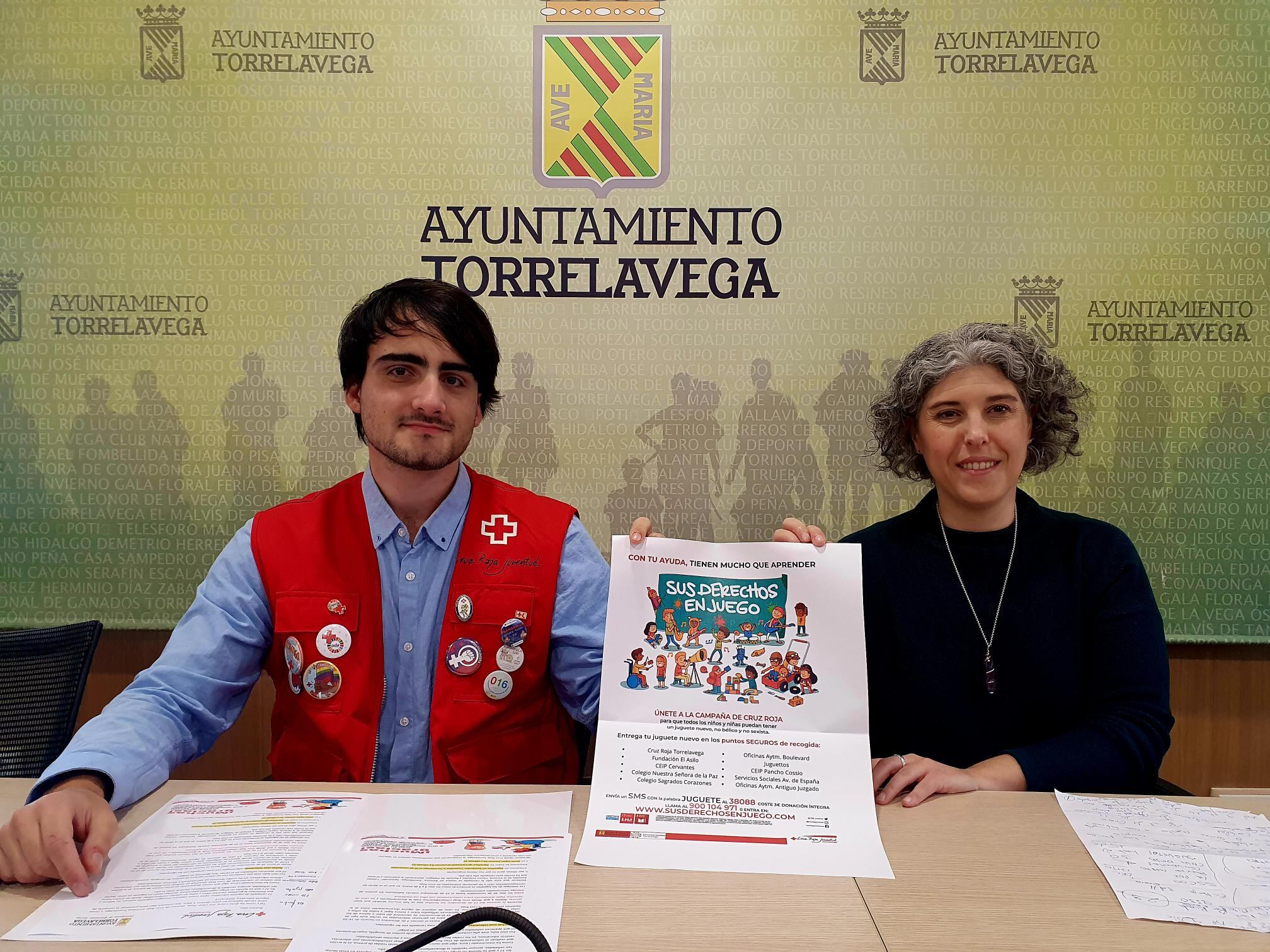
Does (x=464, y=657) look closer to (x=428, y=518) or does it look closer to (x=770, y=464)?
(x=428, y=518)

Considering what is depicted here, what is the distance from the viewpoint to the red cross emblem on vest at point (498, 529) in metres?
1.62

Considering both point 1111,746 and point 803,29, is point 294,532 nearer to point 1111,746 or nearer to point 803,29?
point 1111,746

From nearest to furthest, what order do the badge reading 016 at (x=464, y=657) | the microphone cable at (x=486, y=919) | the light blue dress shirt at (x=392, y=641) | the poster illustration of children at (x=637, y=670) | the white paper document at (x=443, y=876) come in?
the microphone cable at (x=486, y=919) → the white paper document at (x=443, y=876) → the poster illustration of children at (x=637, y=670) → the light blue dress shirt at (x=392, y=641) → the badge reading 016 at (x=464, y=657)

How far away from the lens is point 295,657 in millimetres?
1495

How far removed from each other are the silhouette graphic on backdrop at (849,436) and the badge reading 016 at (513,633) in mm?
1049

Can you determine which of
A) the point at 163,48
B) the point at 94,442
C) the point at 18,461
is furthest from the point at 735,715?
the point at 163,48

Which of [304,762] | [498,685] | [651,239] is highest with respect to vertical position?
[651,239]

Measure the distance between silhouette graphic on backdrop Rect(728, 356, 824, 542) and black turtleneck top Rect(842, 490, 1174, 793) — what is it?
61cm

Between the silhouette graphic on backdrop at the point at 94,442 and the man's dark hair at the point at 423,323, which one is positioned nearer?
the man's dark hair at the point at 423,323

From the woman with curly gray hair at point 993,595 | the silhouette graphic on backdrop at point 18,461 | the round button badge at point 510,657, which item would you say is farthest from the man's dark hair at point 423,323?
the silhouette graphic on backdrop at point 18,461

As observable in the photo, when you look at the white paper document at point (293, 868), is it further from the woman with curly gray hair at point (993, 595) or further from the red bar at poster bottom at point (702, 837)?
the woman with curly gray hair at point (993, 595)

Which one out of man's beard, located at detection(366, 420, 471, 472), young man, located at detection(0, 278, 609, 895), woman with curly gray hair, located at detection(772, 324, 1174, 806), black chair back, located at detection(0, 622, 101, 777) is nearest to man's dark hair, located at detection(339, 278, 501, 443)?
young man, located at detection(0, 278, 609, 895)

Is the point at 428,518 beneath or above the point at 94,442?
beneath

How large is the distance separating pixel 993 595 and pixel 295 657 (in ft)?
4.31
